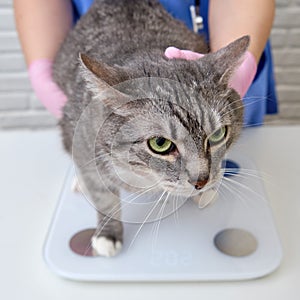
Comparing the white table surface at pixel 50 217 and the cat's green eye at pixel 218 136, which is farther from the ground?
the cat's green eye at pixel 218 136

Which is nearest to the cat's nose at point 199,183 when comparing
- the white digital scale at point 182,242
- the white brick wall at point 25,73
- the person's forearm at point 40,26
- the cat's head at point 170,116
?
the cat's head at point 170,116

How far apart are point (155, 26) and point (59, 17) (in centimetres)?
22

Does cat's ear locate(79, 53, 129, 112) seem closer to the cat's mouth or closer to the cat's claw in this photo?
the cat's mouth

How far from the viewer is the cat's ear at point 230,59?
22.4 inches

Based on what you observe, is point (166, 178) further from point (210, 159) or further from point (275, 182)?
point (275, 182)

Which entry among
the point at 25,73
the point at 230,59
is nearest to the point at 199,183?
the point at 230,59

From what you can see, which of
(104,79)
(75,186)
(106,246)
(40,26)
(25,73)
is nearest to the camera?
(104,79)

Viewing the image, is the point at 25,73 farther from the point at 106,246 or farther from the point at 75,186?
the point at 106,246

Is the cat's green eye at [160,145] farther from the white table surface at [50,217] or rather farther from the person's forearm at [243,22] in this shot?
the person's forearm at [243,22]

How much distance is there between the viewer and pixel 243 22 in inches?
32.0

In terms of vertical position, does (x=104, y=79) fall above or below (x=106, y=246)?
above

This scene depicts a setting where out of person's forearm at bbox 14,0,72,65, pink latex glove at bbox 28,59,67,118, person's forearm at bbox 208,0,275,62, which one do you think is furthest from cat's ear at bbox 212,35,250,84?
person's forearm at bbox 14,0,72,65

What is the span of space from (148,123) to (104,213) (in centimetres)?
21

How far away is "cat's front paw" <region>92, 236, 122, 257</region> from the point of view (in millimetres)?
673
